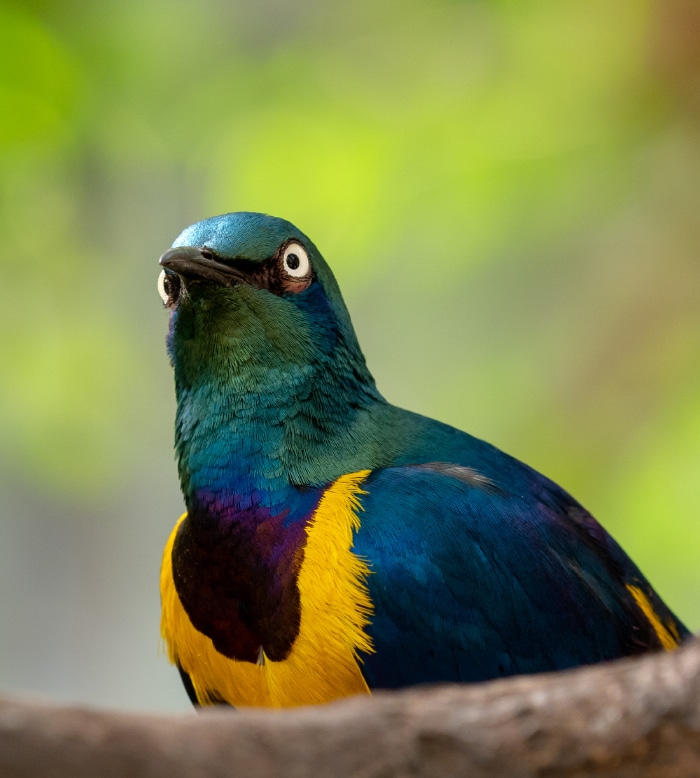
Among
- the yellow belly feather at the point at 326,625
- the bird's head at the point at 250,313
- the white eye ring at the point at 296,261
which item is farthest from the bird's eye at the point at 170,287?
the yellow belly feather at the point at 326,625

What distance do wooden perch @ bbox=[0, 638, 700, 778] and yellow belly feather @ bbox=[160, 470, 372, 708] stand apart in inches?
36.4

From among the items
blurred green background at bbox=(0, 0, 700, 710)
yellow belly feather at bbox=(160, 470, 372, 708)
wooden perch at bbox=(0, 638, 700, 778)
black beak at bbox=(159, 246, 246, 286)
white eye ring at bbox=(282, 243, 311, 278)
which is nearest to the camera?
wooden perch at bbox=(0, 638, 700, 778)

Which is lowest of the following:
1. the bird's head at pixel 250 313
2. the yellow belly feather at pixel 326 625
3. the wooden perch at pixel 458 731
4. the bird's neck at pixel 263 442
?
the yellow belly feather at pixel 326 625

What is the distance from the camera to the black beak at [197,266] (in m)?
2.43

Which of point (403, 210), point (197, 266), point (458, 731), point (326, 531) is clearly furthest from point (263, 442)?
point (403, 210)

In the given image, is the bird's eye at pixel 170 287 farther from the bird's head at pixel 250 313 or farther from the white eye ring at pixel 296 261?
the white eye ring at pixel 296 261

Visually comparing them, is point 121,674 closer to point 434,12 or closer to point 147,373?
point 147,373

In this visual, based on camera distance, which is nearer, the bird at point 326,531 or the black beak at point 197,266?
the bird at point 326,531

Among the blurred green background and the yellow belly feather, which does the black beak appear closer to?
the yellow belly feather

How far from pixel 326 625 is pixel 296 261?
0.87 m

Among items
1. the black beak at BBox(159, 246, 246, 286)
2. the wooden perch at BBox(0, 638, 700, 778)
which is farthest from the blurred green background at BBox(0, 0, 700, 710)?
the wooden perch at BBox(0, 638, 700, 778)

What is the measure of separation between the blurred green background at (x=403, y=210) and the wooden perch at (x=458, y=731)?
3003 mm

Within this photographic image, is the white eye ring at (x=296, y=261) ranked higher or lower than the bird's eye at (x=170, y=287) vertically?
higher

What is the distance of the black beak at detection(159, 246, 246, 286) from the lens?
2.43 meters
